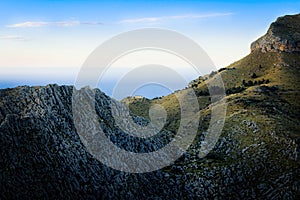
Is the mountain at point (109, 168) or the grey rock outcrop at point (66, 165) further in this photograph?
the mountain at point (109, 168)

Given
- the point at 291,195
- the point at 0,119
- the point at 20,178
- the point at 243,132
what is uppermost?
the point at 0,119

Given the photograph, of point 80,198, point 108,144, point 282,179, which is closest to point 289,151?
point 282,179

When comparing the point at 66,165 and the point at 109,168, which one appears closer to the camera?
the point at 66,165

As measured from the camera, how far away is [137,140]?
91.0m

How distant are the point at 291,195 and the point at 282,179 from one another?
602 cm

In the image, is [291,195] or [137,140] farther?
[291,195]

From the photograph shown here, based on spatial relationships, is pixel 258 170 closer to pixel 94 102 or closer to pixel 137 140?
pixel 137 140

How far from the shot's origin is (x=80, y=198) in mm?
76000

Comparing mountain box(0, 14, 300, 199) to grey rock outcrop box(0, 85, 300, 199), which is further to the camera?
mountain box(0, 14, 300, 199)

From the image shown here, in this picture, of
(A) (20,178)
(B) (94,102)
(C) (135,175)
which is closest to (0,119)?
(A) (20,178)

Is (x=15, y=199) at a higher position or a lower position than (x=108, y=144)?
lower

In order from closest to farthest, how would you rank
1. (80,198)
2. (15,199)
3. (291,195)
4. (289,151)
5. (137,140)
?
(15,199)
(80,198)
(137,140)
(291,195)
(289,151)

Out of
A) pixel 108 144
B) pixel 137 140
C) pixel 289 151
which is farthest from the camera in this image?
pixel 289 151

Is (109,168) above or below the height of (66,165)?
→ below
